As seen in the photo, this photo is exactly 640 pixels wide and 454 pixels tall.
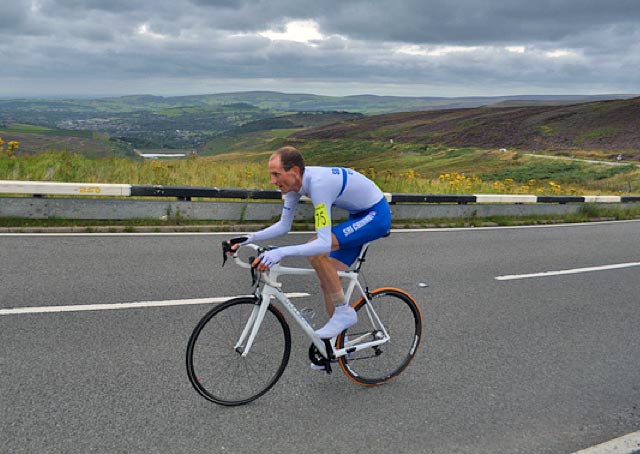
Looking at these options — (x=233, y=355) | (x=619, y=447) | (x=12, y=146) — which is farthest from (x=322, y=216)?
(x=12, y=146)

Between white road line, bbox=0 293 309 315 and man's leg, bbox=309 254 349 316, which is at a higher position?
man's leg, bbox=309 254 349 316

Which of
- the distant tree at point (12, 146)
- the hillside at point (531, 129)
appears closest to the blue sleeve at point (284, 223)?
the distant tree at point (12, 146)

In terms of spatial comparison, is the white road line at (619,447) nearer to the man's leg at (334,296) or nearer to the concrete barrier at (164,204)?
the man's leg at (334,296)

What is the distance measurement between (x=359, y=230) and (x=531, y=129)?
80.0m

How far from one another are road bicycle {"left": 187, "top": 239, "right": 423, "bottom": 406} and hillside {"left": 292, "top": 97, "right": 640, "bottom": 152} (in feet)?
204

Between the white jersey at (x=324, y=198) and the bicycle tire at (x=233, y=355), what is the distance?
55 centimetres

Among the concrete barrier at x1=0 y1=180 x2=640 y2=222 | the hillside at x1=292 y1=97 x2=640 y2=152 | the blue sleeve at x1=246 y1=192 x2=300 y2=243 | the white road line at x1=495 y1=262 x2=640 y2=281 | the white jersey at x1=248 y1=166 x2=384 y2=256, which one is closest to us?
the white jersey at x1=248 y1=166 x2=384 y2=256

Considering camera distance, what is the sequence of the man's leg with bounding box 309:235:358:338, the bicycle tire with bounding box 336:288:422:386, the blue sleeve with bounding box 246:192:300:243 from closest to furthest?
1. the blue sleeve with bounding box 246:192:300:243
2. the man's leg with bounding box 309:235:358:338
3. the bicycle tire with bounding box 336:288:422:386

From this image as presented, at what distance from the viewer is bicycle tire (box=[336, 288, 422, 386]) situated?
454 centimetres

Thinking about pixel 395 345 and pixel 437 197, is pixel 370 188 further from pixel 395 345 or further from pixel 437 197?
pixel 437 197

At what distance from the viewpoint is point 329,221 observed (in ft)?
12.6

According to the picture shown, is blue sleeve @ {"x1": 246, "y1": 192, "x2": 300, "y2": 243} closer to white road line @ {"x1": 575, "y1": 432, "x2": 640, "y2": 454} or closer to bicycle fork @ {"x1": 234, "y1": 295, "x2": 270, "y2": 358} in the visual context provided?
bicycle fork @ {"x1": 234, "y1": 295, "x2": 270, "y2": 358}

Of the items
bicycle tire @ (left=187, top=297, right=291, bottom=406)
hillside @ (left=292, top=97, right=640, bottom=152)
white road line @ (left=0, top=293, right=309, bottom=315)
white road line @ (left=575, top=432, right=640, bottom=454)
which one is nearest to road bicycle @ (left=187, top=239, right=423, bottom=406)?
bicycle tire @ (left=187, top=297, right=291, bottom=406)

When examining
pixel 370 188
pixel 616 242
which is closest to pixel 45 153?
pixel 370 188
